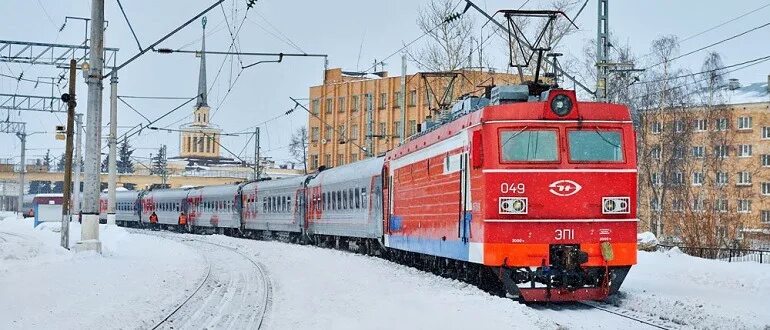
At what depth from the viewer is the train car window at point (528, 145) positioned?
15.0 m

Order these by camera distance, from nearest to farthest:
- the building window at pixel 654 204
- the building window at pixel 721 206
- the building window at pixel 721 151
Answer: the building window at pixel 721 206 < the building window at pixel 654 204 < the building window at pixel 721 151

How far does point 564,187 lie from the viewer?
15.0 meters

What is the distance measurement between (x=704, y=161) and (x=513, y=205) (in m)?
41.4

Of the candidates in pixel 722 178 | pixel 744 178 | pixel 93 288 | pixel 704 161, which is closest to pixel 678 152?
pixel 704 161

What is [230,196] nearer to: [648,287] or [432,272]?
[432,272]

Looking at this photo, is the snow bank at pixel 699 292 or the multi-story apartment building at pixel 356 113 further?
the multi-story apartment building at pixel 356 113

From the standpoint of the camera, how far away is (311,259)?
2759 cm

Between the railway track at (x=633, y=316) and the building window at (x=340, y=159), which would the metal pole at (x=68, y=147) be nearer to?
the railway track at (x=633, y=316)

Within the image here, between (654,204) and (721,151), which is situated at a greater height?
(721,151)

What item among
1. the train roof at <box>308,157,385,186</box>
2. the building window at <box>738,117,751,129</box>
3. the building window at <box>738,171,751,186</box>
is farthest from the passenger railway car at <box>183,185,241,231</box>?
the building window at <box>738,117,751,129</box>

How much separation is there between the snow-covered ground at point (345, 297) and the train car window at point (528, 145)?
2.14 meters

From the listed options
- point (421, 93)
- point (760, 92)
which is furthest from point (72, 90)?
point (760, 92)

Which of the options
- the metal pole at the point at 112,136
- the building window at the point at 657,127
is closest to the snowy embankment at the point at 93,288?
the metal pole at the point at 112,136

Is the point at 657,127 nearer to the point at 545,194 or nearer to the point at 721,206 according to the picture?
the point at 721,206
